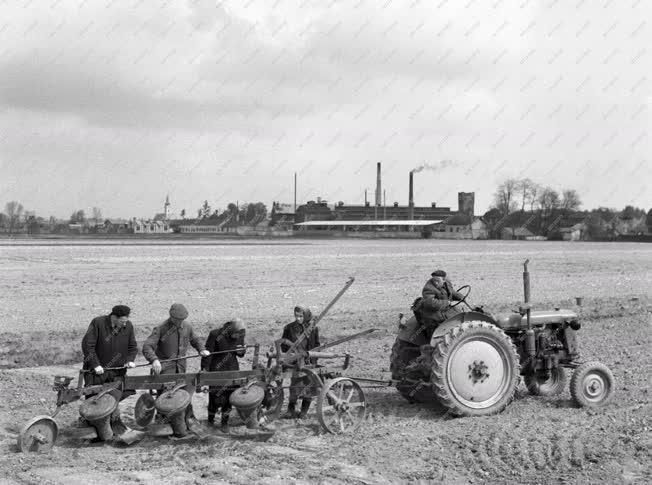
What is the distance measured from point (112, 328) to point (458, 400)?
3727 millimetres

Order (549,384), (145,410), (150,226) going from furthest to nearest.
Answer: (150,226)
(549,384)
(145,410)

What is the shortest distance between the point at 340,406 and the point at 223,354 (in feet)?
4.80

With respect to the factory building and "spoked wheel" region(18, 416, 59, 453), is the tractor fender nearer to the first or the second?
"spoked wheel" region(18, 416, 59, 453)

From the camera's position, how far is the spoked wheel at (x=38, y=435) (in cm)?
691

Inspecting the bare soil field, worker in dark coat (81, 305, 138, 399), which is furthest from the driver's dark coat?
worker in dark coat (81, 305, 138, 399)

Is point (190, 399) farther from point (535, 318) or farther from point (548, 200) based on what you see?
point (548, 200)

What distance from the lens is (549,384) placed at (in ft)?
30.6

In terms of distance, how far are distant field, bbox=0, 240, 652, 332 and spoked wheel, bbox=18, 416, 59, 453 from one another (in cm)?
807

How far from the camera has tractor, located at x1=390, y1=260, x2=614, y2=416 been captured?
25.7 feet

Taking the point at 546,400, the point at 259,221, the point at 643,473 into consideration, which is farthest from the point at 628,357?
the point at 259,221

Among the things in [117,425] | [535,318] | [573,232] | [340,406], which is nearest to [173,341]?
[117,425]

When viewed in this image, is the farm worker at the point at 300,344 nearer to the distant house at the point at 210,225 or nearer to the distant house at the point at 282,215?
the distant house at the point at 210,225

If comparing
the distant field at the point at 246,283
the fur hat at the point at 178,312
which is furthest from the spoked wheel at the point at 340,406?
the distant field at the point at 246,283

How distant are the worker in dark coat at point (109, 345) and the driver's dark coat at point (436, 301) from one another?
10.3ft
